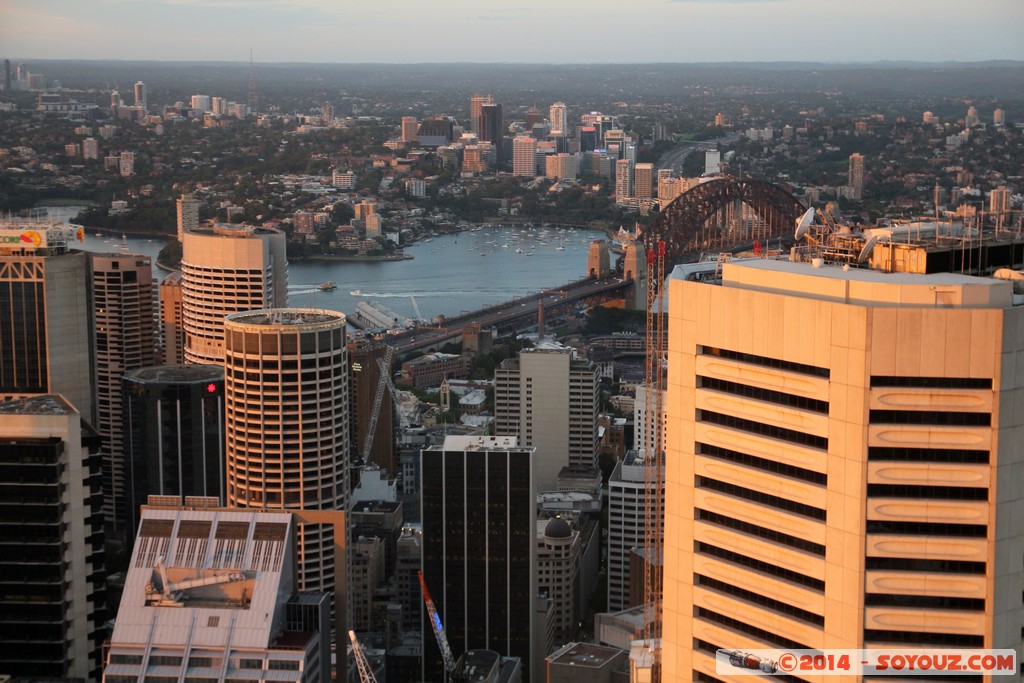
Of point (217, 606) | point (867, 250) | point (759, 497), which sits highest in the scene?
point (867, 250)

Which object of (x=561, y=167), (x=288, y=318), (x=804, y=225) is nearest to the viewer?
(x=804, y=225)

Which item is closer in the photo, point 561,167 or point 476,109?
point 561,167

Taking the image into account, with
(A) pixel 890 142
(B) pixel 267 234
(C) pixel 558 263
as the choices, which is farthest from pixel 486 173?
(B) pixel 267 234

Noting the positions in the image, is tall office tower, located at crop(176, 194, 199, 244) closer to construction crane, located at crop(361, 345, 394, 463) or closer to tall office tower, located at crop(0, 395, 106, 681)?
construction crane, located at crop(361, 345, 394, 463)

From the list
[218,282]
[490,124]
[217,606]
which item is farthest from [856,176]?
[217,606]

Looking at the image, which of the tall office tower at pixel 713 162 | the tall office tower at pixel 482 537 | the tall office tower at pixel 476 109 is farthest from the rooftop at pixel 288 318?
the tall office tower at pixel 476 109

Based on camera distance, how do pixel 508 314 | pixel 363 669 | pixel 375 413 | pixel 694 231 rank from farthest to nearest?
pixel 694 231, pixel 508 314, pixel 375 413, pixel 363 669

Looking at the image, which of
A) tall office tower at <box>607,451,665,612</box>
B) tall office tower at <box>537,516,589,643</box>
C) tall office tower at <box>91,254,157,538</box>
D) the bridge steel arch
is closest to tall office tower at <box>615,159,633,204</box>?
the bridge steel arch

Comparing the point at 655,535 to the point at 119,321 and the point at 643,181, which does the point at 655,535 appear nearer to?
the point at 119,321
